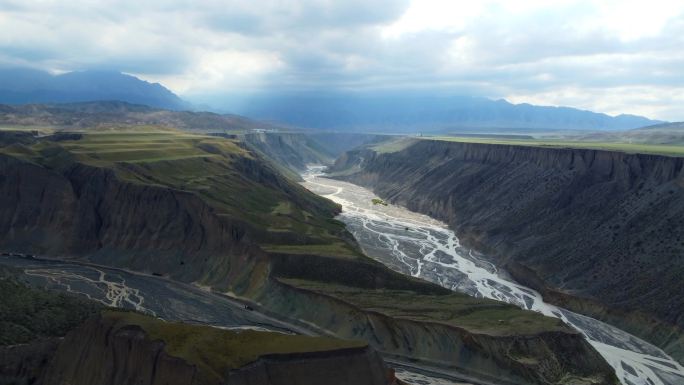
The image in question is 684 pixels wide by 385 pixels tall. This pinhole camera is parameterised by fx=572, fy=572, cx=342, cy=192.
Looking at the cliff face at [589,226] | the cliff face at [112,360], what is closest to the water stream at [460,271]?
the cliff face at [589,226]

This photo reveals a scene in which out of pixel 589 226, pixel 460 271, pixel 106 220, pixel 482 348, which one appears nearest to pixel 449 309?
pixel 482 348

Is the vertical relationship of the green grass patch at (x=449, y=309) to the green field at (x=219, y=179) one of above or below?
below

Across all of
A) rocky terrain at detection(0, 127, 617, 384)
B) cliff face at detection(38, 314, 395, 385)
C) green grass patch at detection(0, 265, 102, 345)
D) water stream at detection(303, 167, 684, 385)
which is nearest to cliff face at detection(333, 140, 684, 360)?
water stream at detection(303, 167, 684, 385)

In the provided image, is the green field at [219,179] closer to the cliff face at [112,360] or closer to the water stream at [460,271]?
the water stream at [460,271]

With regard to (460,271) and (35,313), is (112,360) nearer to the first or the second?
(35,313)

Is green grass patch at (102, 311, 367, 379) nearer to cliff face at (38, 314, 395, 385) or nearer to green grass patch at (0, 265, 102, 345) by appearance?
cliff face at (38, 314, 395, 385)

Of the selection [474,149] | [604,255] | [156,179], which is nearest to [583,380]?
[604,255]

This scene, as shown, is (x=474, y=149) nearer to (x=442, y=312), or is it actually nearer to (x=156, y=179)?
(x=156, y=179)

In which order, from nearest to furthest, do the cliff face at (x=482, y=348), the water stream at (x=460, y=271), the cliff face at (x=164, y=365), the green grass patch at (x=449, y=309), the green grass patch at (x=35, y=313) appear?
the cliff face at (x=164, y=365) < the green grass patch at (x=35, y=313) < the cliff face at (x=482, y=348) < the green grass patch at (x=449, y=309) < the water stream at (x=460, y=271)
